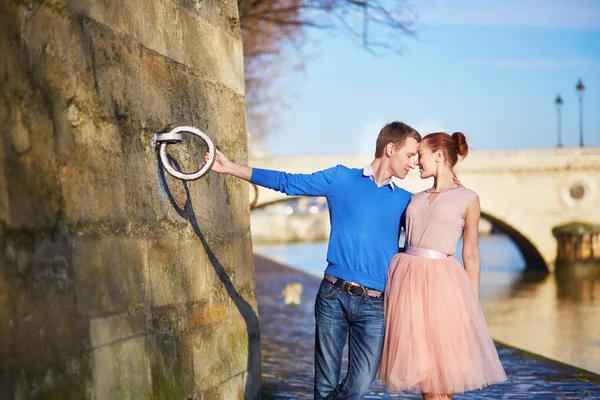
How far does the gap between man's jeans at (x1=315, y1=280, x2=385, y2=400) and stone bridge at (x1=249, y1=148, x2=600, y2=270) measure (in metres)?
31.1

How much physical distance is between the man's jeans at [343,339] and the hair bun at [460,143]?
2.80ft

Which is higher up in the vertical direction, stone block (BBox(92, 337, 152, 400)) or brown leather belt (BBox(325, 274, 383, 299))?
brown leather belt (BBox(325, 274, 383, 299))

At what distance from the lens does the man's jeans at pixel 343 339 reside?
482 centimetres

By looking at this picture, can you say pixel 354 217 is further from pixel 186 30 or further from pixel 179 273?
pixel 186 30

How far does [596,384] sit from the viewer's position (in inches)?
330

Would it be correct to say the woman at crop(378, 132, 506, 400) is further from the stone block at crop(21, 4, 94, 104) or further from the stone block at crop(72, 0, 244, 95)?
the stone block at crop(21, 4, 94, 104)

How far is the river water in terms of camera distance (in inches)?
517

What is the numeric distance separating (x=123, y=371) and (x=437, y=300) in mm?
1663

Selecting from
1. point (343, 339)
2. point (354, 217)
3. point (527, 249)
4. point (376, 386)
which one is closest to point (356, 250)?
point (354, 217)

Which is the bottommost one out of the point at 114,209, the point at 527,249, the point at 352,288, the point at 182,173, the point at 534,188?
the point at 527,249

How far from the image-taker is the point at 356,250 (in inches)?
190

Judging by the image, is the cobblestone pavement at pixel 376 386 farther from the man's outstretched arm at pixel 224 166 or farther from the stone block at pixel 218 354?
the man's outstretched arm at pixel 224 166

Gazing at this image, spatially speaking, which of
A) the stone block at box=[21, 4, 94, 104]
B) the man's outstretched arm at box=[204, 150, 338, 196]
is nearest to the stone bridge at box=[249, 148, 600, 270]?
the man's outstretched arm at box=[204, 150, 338, 196]

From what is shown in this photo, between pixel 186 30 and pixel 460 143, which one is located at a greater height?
pixel 186 30
